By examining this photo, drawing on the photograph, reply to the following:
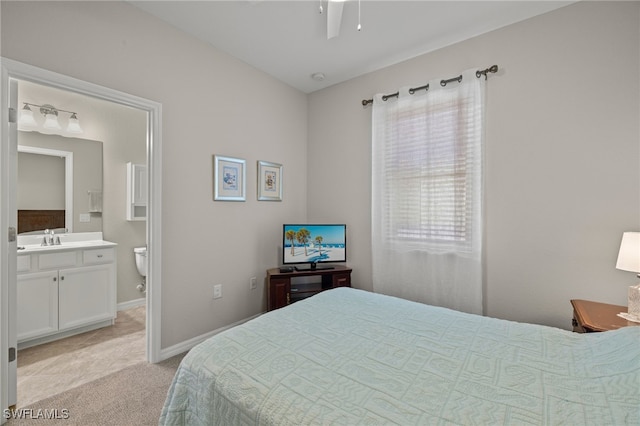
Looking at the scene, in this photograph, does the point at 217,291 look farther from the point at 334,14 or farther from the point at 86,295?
the point at 334,14

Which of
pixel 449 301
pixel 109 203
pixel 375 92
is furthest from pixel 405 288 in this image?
pixel 109 203

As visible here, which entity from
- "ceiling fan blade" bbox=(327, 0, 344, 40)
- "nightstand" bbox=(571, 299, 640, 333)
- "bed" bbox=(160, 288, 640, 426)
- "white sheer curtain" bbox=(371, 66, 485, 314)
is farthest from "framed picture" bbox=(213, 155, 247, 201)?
"nightstand" bbox=(571, 299, 640, 333)

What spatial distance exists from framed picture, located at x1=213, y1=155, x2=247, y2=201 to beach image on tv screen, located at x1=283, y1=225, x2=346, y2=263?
635 millimetres

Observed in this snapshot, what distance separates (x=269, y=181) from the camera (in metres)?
3.20

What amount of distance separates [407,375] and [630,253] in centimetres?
158

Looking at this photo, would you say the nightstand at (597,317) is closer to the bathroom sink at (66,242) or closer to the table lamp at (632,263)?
the table lamp at (632,263)

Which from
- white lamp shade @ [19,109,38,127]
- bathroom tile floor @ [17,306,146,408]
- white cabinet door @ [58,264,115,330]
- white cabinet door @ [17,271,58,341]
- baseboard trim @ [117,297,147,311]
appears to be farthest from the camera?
baseboard trim @ [117,297,147,311]

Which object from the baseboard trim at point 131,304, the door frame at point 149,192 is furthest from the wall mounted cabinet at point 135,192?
the door frame at point 149,192

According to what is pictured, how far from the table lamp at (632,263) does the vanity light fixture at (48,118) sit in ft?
16.5

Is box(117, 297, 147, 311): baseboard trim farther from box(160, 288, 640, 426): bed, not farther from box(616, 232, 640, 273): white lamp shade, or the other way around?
box(616, 232, 640, 273): white lamp shade

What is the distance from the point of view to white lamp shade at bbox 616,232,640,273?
158 centimetres

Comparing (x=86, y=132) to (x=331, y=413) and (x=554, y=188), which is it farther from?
(x=554, y=188)

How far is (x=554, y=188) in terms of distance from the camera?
2.10m

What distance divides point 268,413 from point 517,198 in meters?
2.31
